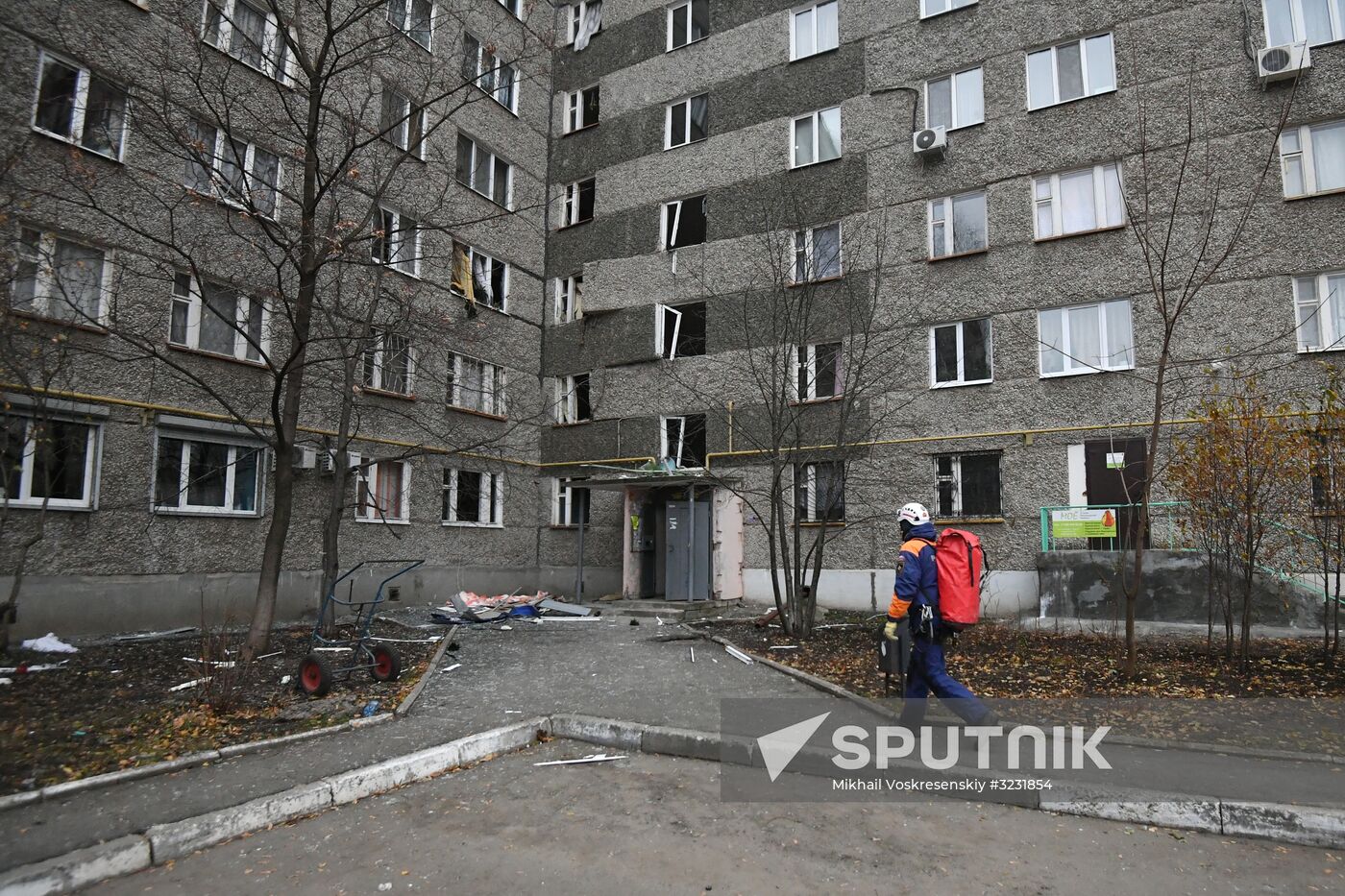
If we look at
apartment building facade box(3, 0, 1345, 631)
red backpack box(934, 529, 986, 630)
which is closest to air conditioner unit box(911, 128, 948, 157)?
apartment building facade box(3, 0, 1345, 631)

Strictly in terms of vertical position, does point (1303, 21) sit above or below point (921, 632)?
above

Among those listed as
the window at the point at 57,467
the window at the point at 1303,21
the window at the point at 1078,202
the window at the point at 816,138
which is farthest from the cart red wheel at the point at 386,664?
the window at the point at 1303,21

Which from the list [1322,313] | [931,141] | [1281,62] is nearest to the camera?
[1322,313]

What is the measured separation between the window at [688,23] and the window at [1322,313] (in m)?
15.0

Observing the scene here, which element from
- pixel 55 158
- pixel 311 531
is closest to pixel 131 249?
pixel 55 158

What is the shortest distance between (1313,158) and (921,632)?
13.7 meters

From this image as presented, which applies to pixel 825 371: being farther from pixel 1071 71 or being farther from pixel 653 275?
pixel 1071 71

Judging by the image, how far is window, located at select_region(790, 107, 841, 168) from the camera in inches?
745

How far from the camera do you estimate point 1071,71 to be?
1650cm

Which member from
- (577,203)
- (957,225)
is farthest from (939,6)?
(577,203)

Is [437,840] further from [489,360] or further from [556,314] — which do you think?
[556,314]

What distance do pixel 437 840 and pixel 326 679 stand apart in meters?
3.94

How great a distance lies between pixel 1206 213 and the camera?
14.5 meters

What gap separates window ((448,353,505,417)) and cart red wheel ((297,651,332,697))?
37.9 feet
